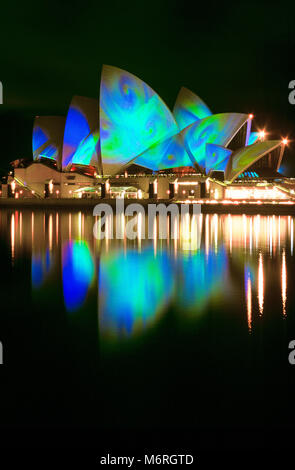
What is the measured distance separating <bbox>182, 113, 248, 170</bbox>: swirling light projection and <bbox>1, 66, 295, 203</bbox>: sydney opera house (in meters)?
0.09

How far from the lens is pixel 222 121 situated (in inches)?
1786

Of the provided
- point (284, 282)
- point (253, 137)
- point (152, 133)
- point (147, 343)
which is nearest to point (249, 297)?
point (284, 282)

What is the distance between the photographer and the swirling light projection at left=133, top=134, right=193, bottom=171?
47125mm

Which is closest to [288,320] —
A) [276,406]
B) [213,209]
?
[276,406]

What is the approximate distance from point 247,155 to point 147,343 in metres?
41.8

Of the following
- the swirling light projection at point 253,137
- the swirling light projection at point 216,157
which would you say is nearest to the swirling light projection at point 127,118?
the swirling light projection at point 216,157

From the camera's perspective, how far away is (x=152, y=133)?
45.8m

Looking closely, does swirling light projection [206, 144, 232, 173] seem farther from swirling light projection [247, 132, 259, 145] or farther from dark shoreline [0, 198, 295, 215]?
swirling light projection [247, 132, 259, 145]

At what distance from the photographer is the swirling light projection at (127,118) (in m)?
42.8
